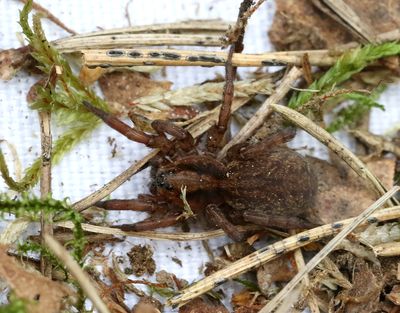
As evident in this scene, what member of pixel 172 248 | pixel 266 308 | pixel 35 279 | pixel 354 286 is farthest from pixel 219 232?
pixel 35 279

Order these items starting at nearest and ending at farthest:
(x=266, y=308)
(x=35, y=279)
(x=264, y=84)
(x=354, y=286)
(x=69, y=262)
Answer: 1. (x=69, y=262)
2. (x=35, y=279)
3. (x=266, y=308)
4. (x=354, y=286)
5. (x=264, y=84)

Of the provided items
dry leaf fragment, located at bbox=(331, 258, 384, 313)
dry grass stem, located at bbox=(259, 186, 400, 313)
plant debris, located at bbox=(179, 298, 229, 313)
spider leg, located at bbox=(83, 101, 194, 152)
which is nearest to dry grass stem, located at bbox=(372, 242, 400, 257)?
dry leaf fragment, located at bbox=(331, 258, 384, 313)

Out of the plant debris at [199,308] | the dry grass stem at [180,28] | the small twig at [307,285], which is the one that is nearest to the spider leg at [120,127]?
the dry grass stem at [180,28]

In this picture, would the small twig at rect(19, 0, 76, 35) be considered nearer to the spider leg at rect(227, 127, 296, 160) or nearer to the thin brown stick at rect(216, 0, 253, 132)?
the thin brown stick at rect(216, 0, 253, 132)

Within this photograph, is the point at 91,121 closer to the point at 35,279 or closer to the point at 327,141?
the point at 35,279

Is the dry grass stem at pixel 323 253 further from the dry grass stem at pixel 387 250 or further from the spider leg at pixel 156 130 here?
the spider leg at pixel 156 130
